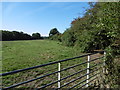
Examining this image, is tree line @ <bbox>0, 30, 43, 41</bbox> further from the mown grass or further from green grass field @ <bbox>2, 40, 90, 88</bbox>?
the mown grass

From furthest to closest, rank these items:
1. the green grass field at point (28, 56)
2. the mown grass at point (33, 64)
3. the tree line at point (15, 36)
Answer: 1. the tree line at point (15, 36)
2. the green grass field at point (28, 56)
3. the mown grass at point (33, 64)

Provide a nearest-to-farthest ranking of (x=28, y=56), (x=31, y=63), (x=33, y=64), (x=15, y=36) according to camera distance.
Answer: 1. (x=33, y=64)
2. (x=31, y=63)
3. (x=28, y=56)
4. (x=15, y=36)

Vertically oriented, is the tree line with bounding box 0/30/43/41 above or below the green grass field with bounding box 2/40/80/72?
above

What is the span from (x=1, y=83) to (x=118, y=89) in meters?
3.07

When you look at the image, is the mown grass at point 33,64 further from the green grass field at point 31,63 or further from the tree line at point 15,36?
the tree line at point 15,36

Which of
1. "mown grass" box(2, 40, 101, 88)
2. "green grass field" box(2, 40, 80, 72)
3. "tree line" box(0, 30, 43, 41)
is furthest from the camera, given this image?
"tree line" box(0, 30, 43, 41)

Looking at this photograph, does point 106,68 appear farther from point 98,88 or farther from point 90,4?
point 90,4

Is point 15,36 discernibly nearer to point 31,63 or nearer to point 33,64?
point 31,63

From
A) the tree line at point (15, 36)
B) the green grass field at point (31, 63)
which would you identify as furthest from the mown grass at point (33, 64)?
the tree line at point (15, 36)

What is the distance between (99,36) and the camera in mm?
6980

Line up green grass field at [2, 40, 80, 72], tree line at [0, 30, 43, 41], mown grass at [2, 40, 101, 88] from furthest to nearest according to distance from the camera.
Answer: tree line at [0, 30, 43, 41] < green grass field at [2, 40, 80, 72] < mown grass at [2, 40, 101, 88]

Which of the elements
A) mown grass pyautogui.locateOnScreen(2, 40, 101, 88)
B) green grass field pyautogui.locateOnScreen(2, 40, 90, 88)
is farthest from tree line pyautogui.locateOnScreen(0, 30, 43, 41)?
mown grass pyautogui.locateOnScreen(2, 40, 101, 88)

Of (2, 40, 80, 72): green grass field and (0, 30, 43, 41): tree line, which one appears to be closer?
(2, 40, 80, 72): green grass field

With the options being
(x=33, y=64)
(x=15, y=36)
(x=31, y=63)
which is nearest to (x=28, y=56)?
(x=31, y=63)
